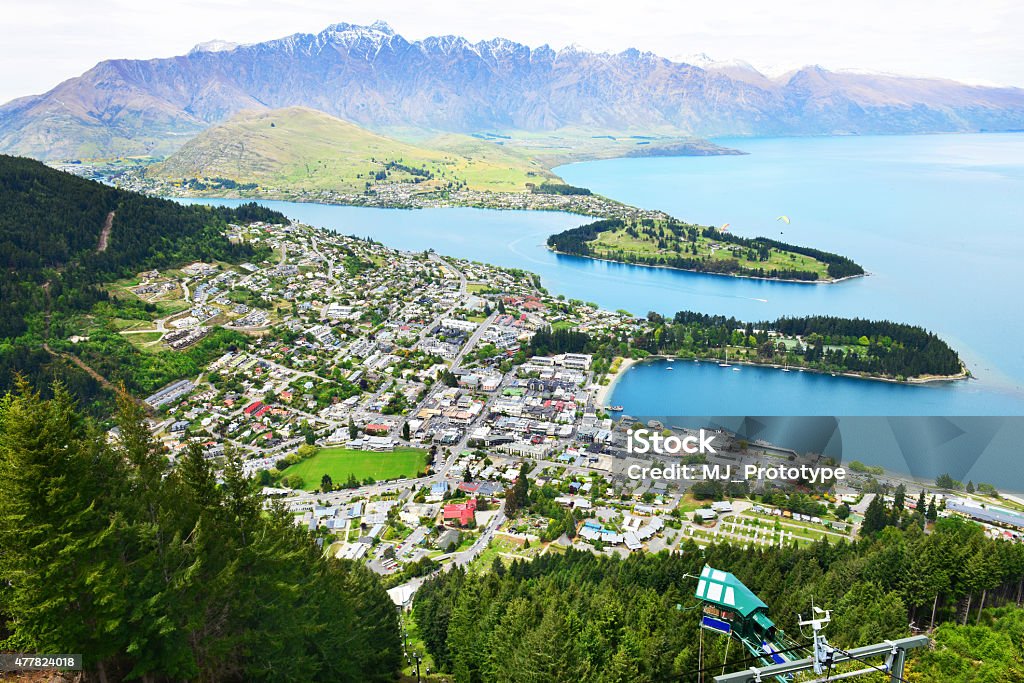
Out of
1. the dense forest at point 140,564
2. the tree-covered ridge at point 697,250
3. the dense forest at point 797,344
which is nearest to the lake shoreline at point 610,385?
the dense forest at point 797,344

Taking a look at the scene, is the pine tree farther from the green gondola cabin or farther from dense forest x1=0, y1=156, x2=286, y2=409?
dense forest x1=0, y1=156, x2=286, y2=409

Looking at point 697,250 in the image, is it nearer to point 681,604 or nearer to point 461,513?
point 461,513

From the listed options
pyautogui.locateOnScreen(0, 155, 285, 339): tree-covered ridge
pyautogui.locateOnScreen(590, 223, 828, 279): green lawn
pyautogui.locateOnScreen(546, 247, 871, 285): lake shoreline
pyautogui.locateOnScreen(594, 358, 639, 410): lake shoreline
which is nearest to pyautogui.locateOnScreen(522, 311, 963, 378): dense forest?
pyautogui.locateOnScreen(594, 358, 639, 410): lake shoreline

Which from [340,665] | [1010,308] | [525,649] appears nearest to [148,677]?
[340,665]

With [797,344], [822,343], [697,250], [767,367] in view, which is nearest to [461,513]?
[767,367]

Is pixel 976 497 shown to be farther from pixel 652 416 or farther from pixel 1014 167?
pixel 1014 167
